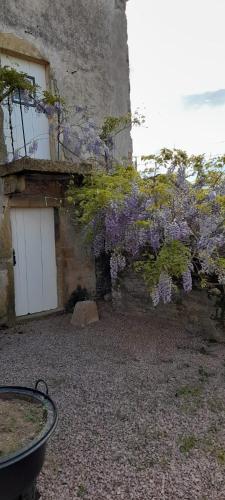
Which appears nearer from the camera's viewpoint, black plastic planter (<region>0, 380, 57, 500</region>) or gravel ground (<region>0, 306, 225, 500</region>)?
black plastic planter (<region>0, 380, 57, 500</region>)

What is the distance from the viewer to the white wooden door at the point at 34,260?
5.33 metres

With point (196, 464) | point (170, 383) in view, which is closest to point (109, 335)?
point (170, 383)

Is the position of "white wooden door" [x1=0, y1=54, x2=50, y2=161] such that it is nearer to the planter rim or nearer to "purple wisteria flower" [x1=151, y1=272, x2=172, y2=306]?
"purple wisteria flower" [x1=151, y1=272, x2=172, y2=306]

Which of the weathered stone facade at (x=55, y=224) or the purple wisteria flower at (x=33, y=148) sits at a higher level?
the purple wisteria flower at (x=33, y=148)

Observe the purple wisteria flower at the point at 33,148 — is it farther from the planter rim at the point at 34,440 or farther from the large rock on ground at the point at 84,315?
the planter rim at the point at 34,440

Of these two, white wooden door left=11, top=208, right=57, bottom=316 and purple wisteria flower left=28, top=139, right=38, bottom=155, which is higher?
purple wisteria flower left=28, top=139, right=38, bottom=155

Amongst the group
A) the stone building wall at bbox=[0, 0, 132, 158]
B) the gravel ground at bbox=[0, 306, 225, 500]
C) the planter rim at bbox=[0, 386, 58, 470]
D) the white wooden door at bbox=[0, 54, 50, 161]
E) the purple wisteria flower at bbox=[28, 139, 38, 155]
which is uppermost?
the stone building wall at bbox=[0, 0, 132, 158]

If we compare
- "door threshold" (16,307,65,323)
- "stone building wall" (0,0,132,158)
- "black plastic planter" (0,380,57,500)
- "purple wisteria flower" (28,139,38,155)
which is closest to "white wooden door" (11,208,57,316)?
"door threshold" (16,307,65,323)

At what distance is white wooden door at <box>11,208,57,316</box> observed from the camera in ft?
17.5

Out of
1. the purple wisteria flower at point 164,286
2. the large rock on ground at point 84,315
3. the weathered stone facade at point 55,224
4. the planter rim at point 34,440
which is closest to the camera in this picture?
the planter rim at point 34,440

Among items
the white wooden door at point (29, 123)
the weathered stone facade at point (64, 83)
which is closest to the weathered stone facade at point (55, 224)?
the weathered stone facade at point (64, 83)

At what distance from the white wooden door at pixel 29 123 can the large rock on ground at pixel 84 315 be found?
2.23 meters

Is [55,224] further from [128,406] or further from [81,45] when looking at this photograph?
[128,406]

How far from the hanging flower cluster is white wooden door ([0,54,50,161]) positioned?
111 cm
